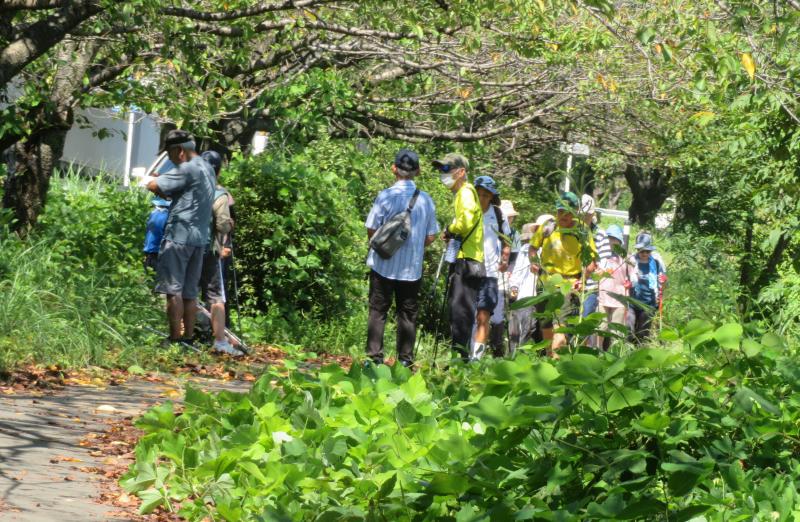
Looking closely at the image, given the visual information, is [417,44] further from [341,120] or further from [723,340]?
[723,340]

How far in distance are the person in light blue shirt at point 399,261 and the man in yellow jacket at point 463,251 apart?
1.10 ft

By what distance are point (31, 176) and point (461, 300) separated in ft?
16.0

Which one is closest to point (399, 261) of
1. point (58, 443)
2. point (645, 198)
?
point (58, 443)

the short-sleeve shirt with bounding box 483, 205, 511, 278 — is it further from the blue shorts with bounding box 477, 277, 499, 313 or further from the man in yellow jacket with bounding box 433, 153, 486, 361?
the man in yellow jacket with bounding box 433, 153, 486, 361

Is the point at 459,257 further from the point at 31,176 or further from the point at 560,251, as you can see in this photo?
the point at 31,176

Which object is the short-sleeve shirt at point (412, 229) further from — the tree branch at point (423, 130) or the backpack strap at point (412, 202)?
the tree branch at point (423, 130)

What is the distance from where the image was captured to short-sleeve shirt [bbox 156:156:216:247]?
1063 cm

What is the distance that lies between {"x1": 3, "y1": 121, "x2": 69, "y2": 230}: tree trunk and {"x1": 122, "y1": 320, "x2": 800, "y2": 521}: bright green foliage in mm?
8062

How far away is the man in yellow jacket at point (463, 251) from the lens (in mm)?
10656

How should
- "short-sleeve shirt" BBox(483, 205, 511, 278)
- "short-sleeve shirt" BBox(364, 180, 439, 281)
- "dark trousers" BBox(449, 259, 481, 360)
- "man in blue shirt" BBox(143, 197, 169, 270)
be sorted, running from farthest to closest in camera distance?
"man in blue shirt" BBox(143, 197, 169, 270), "short-sleeve shirt" BBox(483, 205, 511, 278), "dark trousers" BBox(449, 259, 481, 360), "short-sleeve shirt" BBox(364, 180, 439, 281)

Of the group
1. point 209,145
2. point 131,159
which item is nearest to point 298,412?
point 209,145

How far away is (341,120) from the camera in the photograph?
17.8 m

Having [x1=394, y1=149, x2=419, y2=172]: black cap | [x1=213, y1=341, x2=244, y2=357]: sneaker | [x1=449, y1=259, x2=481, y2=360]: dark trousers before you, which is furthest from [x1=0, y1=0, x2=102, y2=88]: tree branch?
[x1=449, y1=259, x2=481, y2=360]: dark trousers

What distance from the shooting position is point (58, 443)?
648cm
